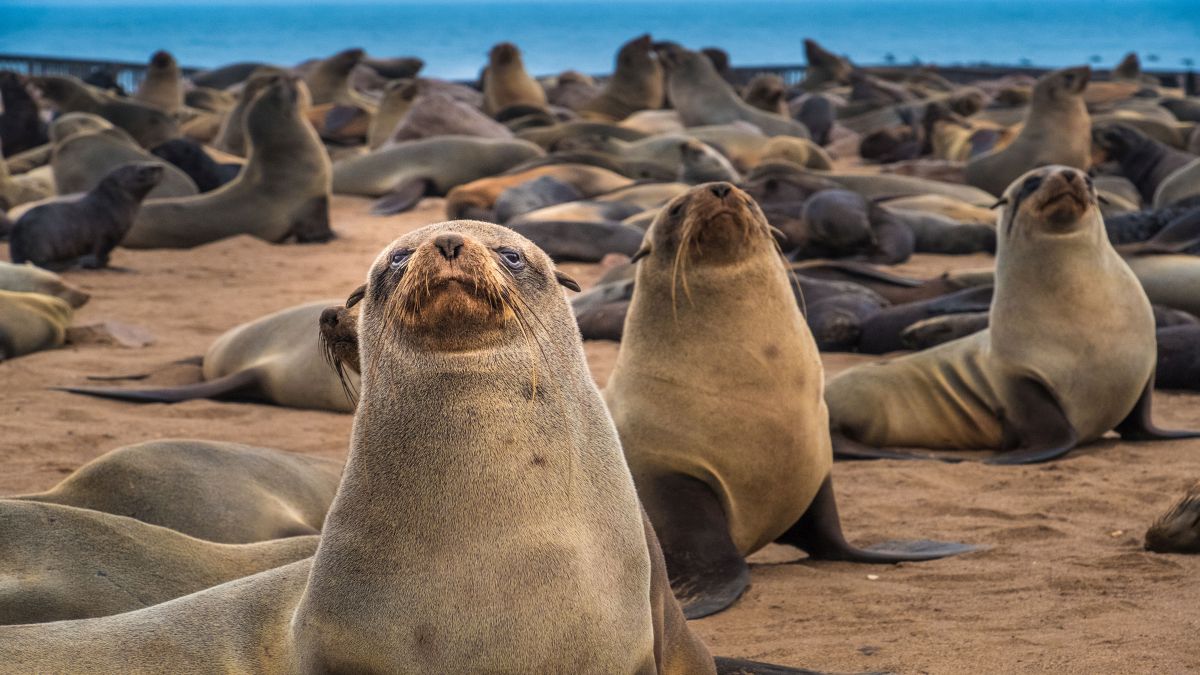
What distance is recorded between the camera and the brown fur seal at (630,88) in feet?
65.1

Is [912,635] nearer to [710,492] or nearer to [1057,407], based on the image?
[710,492]

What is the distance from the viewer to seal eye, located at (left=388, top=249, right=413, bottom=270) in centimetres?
256

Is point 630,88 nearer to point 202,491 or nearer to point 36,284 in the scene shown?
point 36,284

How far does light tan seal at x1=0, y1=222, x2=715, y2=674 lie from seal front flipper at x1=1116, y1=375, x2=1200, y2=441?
3.67 meters

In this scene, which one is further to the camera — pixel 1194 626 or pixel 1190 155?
pixel 1190 155

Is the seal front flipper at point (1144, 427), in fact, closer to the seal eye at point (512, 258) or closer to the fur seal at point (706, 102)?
the seal eye at point (512, 258)

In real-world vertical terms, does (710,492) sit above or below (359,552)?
below

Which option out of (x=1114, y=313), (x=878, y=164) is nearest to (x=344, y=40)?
(x=878, y=164)

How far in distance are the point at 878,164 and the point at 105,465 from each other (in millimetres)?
14161

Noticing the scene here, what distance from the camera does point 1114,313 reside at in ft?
19.0

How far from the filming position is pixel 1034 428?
5746 millimetres

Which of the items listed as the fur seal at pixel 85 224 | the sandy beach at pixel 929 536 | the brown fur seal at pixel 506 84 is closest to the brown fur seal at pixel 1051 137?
the sandy beach at pixel 929 536

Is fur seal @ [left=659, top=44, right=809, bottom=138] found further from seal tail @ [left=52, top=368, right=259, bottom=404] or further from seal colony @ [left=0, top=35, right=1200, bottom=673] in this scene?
seal tail @ [left=52, top=368, right=259, bottom=404]

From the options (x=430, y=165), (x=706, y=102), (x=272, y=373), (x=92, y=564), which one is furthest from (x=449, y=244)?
(x=706, y=102)
